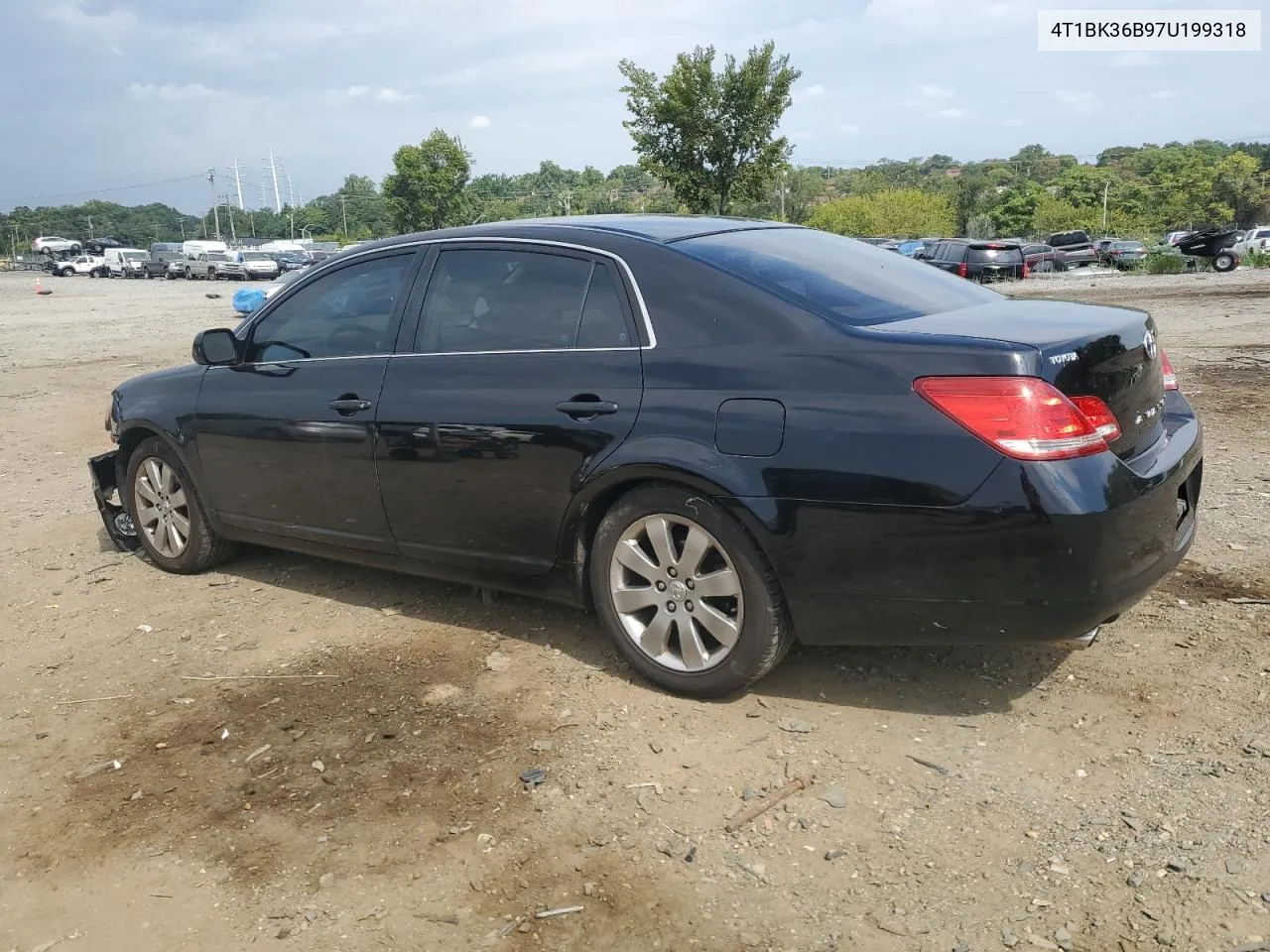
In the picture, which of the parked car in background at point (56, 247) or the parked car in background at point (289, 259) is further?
the parked car in background at point (56, 247)

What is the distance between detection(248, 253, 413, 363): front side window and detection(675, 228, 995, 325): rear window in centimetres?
137

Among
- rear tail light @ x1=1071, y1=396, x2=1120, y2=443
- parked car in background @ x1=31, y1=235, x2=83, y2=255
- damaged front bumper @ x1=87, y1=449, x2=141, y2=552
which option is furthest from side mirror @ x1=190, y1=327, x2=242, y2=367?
parked car in background @ x1=31, y1=235, x2=83, y2=255

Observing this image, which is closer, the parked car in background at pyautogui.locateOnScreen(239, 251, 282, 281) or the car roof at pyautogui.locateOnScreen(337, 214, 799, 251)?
the car roof at pyautogui.locateOnScreen(337, 214, 799, 251)

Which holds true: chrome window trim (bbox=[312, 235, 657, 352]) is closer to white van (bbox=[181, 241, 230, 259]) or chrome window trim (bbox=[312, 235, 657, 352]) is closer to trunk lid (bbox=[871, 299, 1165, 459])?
trunk lid (bbox=[871, 299, 1165, 459])

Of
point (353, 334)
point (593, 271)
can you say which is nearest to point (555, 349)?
Result: point (593, 271)

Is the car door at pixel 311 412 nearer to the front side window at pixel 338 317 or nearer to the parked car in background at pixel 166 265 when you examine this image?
the front side window at pixel 338 317

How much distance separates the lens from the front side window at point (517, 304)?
3721 mm

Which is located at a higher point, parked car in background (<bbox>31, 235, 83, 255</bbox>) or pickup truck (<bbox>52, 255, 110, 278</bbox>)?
parked car in background (<bbox>31, 235, 83, 255</bbox>)

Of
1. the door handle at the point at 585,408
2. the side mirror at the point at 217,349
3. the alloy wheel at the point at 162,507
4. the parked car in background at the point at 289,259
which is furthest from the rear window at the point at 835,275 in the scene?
the parked car in background at the point at 289,259

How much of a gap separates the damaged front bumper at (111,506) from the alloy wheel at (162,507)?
27cm

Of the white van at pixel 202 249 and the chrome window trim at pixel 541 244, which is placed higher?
the white van at pixel 202 249

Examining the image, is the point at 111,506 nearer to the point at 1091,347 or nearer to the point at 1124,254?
the point at 1091,347

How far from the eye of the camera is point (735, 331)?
11.0 feet

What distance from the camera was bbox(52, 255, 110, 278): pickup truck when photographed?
65812 mm
